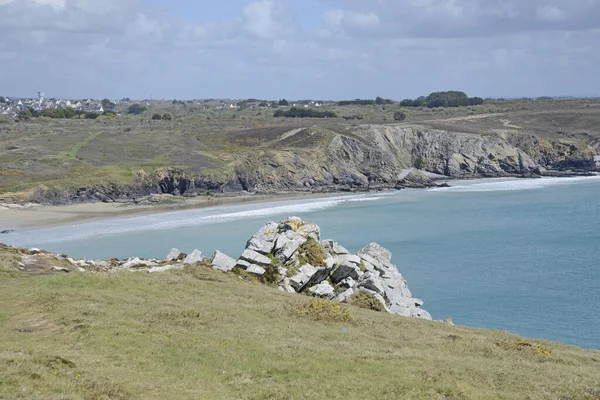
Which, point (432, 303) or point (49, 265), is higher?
point (49, 265)

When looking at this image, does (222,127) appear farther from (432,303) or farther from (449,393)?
(449,393)

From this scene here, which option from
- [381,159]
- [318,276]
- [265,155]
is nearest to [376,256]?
[318,276]

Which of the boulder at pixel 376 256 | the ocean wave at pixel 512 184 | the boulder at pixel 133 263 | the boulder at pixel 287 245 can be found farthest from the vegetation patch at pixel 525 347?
the ocean wave at pixel 512 184

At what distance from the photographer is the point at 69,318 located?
58.0ft

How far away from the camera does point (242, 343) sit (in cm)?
1614

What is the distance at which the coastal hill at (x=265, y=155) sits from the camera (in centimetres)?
7831

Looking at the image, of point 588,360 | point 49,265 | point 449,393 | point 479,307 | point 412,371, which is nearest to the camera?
point 449,393

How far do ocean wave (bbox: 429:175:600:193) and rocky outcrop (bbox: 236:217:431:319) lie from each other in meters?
63.5

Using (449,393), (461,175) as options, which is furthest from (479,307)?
(461,175)

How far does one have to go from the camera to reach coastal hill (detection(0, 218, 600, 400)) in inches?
509

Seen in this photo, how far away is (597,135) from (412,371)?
121887 mm

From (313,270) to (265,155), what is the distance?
66390 millimetres

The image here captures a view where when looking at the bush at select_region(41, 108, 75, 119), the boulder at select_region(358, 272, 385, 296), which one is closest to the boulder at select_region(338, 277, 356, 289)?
the boulder at select_region(358, 272, 385, 296)

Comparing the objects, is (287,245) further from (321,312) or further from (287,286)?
(321,312)
